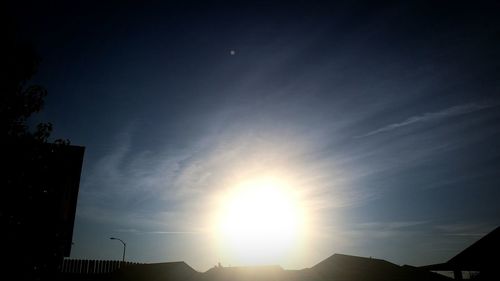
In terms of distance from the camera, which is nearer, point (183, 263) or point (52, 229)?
point (52, 229)

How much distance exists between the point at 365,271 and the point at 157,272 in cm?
1722

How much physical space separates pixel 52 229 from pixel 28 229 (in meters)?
0.76

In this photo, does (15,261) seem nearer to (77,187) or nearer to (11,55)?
(11,55)

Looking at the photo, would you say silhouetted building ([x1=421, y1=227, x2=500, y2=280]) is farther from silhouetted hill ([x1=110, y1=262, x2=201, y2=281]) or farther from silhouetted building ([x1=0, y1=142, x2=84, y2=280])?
silhouetted hill ([x1=110, y1=262, x2=201, y2=281])

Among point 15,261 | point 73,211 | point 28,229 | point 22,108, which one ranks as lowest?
point 15,261

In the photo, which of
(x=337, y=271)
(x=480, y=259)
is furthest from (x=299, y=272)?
(x=480, y=259)

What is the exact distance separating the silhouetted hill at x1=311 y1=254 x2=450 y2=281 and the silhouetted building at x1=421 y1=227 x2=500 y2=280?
23.3 feet

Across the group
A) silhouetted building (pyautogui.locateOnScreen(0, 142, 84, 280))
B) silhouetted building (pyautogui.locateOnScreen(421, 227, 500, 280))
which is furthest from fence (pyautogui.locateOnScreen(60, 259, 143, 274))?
silhouetted building (pyautogui.locateOnScreen(421, 227, 500, 280))

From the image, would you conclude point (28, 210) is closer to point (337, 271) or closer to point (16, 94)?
point (16, 94)

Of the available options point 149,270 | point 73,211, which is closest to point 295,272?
point 149,270

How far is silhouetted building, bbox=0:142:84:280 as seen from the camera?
8.27 m

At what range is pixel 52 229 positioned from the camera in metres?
9.52

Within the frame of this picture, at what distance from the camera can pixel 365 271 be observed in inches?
985

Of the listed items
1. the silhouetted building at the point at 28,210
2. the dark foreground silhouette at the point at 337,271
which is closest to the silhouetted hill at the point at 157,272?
the dark foreground silhouette at the point at 337,271
